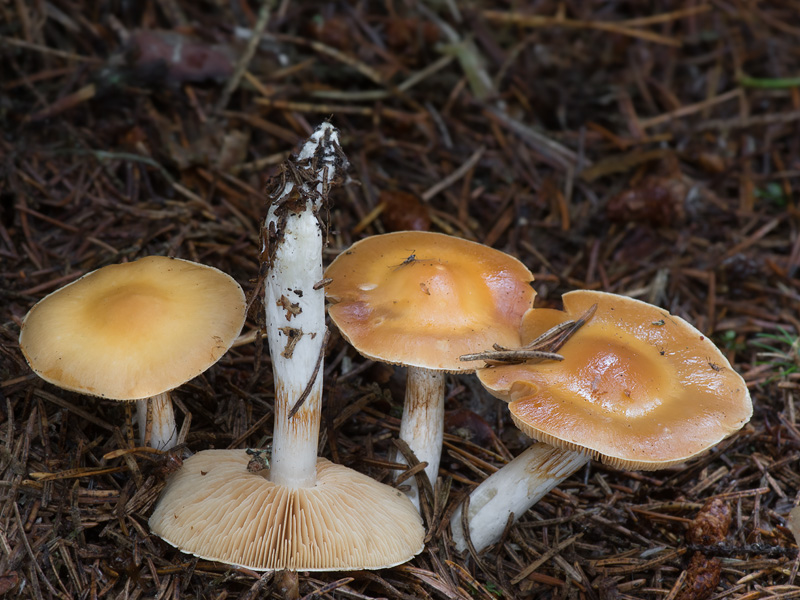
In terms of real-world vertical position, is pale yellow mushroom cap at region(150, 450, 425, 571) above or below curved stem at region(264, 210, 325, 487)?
below

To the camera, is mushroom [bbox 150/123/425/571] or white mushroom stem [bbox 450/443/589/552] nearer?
mushroom [bbox 150/123/425/571]

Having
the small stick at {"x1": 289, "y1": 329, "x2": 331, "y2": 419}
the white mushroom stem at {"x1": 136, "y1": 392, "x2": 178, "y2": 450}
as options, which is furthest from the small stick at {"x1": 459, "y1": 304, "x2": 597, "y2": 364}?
the white mushroom stem at {"x1": 136, "y1": 392, "x2": 178, "y2": 450}

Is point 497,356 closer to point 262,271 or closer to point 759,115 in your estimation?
point 262,271

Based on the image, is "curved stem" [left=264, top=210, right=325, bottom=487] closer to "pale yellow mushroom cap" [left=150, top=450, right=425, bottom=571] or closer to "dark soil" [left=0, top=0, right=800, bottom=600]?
"pale yellow mushroom cap" [left=150, top=450, right=425, bottom=571]

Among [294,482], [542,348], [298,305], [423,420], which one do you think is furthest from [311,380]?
[542,348]

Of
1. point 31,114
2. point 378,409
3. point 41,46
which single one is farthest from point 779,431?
point 41,46

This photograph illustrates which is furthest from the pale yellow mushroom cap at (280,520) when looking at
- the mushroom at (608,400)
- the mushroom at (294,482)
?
the mushroom at (608,400)

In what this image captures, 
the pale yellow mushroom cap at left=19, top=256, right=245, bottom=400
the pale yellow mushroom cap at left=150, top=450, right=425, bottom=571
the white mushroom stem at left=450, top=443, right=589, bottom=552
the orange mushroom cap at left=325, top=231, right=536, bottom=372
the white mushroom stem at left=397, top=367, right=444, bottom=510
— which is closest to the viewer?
the pale yellow mushroom cap at left=19, top=256, right=245, bottom=400

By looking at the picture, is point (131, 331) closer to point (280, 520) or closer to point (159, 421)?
point (159, 421)
